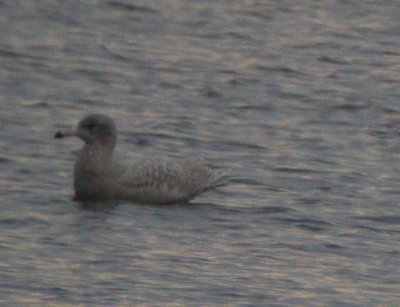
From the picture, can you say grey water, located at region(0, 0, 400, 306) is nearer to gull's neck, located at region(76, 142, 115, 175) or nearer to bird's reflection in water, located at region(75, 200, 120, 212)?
bird's reflection in water, located at region(75, 200, 120, 212)

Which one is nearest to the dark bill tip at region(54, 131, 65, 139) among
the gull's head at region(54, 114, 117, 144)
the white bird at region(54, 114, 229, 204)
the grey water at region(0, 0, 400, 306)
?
the white bird at region(54, 114, 229, 204)

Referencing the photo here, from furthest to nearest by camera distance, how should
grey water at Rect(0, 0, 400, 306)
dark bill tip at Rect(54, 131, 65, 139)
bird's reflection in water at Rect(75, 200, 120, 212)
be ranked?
dark bill tip at Rect(54, 131, 65, 139) → bird's reflection in water at Rect(75, 200, 120, 212) → grey water at Rect(0, 0, 400, 306)

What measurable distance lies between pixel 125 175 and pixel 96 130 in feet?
1.84

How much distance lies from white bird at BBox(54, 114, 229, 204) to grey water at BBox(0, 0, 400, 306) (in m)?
0.17

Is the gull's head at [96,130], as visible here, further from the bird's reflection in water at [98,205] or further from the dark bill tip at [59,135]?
the bird's reflection in water at [98,205]

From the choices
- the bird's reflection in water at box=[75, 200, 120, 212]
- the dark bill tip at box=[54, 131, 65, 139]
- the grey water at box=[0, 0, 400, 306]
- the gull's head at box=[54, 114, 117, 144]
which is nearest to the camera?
the grey water at box=[0, 0, 400, 306]

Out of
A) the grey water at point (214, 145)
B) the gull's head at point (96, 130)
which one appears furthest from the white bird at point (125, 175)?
the grey water at point (214, 145)

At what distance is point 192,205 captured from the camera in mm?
15508

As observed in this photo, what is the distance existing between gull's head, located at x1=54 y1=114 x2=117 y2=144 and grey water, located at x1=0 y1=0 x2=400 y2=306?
515 millimetres

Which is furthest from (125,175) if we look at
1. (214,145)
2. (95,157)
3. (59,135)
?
(214,145)

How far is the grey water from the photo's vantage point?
12.5m

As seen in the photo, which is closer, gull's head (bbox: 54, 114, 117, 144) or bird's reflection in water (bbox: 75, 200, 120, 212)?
bird's reflection in water (bbox: 75, 200, 120, 212)

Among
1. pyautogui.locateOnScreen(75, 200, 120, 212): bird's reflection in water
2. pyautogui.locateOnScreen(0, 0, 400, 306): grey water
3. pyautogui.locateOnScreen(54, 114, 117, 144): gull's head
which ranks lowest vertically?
pyautogui.locateOnScreen(75, 200, 120, 212): bird's reflection in water

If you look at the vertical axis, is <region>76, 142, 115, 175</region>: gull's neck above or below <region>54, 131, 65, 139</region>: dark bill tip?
below
